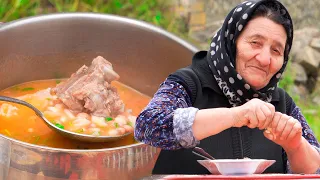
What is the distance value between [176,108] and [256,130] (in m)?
0.34

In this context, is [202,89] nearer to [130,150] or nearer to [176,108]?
[176,108]

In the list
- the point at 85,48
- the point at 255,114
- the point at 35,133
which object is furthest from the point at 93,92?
the point at 255,114

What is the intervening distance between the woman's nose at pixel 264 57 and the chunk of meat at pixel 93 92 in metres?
0.73

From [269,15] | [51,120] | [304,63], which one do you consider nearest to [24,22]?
[51,120]

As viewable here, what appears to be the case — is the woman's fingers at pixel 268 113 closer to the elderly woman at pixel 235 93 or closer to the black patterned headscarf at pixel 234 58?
the elderly woman at pixel 235 93

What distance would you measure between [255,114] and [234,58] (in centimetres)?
38

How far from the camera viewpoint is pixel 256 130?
6.35ft

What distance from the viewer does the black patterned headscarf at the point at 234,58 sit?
6.07 feet

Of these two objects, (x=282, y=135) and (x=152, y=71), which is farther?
(x=152, y=71)

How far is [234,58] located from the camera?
189cm

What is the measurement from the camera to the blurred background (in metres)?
4.04

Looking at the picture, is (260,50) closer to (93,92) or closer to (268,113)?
(268,113)

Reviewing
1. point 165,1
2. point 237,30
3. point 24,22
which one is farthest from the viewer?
point 165,1

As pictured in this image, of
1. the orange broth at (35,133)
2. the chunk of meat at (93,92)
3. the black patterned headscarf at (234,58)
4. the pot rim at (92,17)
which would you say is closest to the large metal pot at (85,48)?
the pot rim at (92,17)
